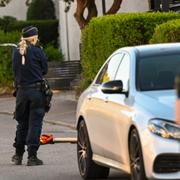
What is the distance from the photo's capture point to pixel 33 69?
455 inches

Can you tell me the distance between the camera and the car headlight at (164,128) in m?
7.90

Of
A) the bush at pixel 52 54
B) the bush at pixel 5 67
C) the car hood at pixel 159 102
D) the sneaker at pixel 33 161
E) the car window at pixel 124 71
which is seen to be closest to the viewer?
the car hood at pixel 159 102

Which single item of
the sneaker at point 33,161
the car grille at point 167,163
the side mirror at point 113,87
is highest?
the side mirror at point 113,87

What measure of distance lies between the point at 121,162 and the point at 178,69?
44.7 inches

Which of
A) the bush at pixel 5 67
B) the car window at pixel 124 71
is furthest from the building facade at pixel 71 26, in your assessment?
the car window at pixel 124 71

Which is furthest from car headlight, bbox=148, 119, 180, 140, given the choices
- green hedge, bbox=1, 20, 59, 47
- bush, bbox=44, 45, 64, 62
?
green hedge, bbox=1, 20, 59, 47

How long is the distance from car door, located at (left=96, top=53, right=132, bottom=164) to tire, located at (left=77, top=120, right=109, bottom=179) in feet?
2.52

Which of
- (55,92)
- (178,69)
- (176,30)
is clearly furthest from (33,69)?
(55,92)

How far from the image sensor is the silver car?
26.1ft

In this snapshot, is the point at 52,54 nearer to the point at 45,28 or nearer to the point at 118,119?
the point at 45,28

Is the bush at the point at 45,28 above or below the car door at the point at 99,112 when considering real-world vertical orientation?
below

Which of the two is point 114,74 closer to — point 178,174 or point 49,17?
point 178,174

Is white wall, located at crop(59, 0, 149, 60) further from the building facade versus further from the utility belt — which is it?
the utility belt

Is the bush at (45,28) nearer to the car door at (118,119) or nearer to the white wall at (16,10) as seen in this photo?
the white wall at (16,10)
